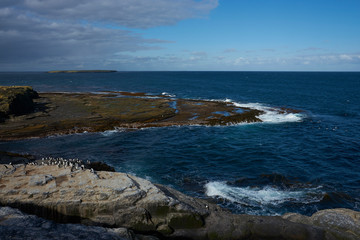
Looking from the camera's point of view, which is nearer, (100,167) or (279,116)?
(100,167)

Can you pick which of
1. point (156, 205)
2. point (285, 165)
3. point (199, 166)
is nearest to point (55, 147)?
point (199, 166)

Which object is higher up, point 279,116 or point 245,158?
point 279,116

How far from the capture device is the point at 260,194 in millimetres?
20516

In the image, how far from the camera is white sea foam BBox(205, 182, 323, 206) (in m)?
19.4

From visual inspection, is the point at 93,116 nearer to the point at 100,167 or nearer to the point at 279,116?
the point at 100,167

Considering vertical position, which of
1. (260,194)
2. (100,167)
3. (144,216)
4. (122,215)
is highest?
(122,215)

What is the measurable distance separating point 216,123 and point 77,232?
3594cm

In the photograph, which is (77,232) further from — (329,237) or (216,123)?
(216,123)

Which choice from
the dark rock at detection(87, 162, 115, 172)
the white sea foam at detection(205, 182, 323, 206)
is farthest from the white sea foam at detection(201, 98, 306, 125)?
the dark rock at detection(87, 162, 115, 172)

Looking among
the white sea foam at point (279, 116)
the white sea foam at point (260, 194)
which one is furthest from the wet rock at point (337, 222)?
the white sea foam at point (279, 116)

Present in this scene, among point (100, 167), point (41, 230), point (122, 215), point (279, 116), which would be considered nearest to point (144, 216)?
point (122, 215)

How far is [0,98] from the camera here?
1949 inches

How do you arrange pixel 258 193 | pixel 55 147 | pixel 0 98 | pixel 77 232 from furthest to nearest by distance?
1. pixel 0 98
2. pixel 55 147
3. pixel 258 193
4. pixel 77 232

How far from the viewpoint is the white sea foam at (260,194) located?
19.4m
